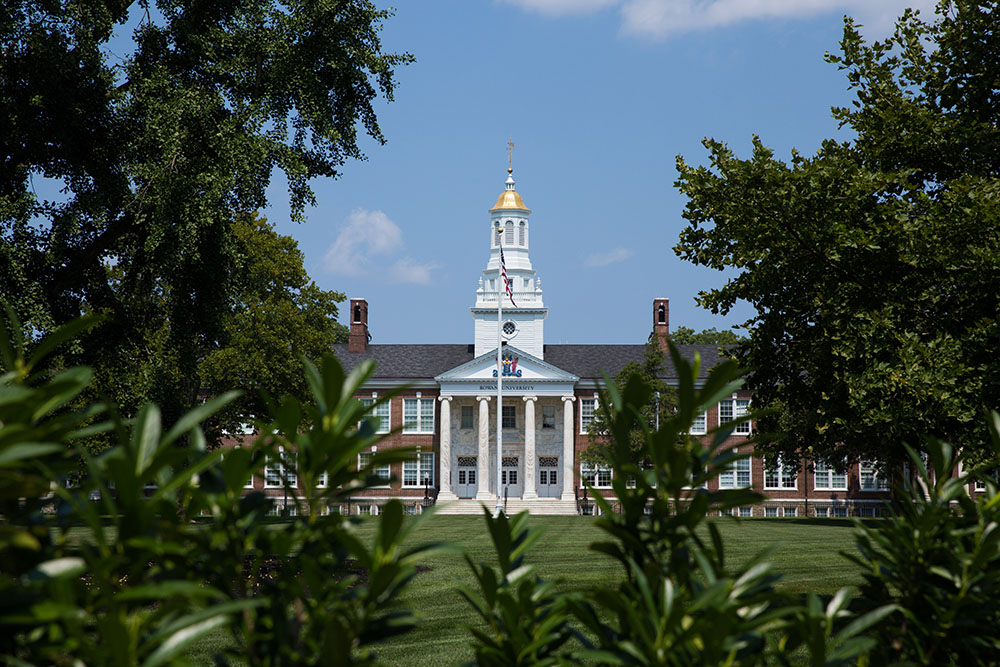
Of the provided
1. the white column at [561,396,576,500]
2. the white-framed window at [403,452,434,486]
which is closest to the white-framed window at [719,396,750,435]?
the white column at [561,396,576,500]

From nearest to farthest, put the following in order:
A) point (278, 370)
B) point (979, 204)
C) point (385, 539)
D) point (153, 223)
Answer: point (385, 539) → point (979, 204) → point (153, 223) → point (278, 370)

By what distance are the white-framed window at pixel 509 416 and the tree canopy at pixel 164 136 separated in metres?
49.6

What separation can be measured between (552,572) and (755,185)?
8.43m

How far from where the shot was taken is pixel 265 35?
56.7 ft

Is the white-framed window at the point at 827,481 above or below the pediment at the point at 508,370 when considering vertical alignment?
below

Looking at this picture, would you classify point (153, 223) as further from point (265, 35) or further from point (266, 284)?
point (266, 284)

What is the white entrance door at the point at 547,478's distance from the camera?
66562 millimetres

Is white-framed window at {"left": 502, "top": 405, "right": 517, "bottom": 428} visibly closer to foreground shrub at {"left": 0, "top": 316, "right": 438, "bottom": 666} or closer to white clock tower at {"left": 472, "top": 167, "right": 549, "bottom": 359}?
white clock tower at {"left": 472, "top": 167, "right": 549, "bottom": 359}

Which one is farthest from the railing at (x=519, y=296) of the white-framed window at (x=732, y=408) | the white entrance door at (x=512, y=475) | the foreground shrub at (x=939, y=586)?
the foreground shrub at (x=939, y=586)

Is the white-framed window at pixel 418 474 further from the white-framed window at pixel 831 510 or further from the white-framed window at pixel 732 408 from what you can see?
the white-framed window at pixel 831 510

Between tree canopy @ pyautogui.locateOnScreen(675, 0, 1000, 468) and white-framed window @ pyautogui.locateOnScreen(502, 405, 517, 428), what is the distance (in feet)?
181

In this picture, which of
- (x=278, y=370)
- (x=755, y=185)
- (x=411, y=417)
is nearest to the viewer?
(x=755, y=185)

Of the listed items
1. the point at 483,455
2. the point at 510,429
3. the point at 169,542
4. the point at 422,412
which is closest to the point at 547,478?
the point at 510,429

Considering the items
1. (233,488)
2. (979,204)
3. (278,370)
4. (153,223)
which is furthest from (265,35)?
(278,370)
